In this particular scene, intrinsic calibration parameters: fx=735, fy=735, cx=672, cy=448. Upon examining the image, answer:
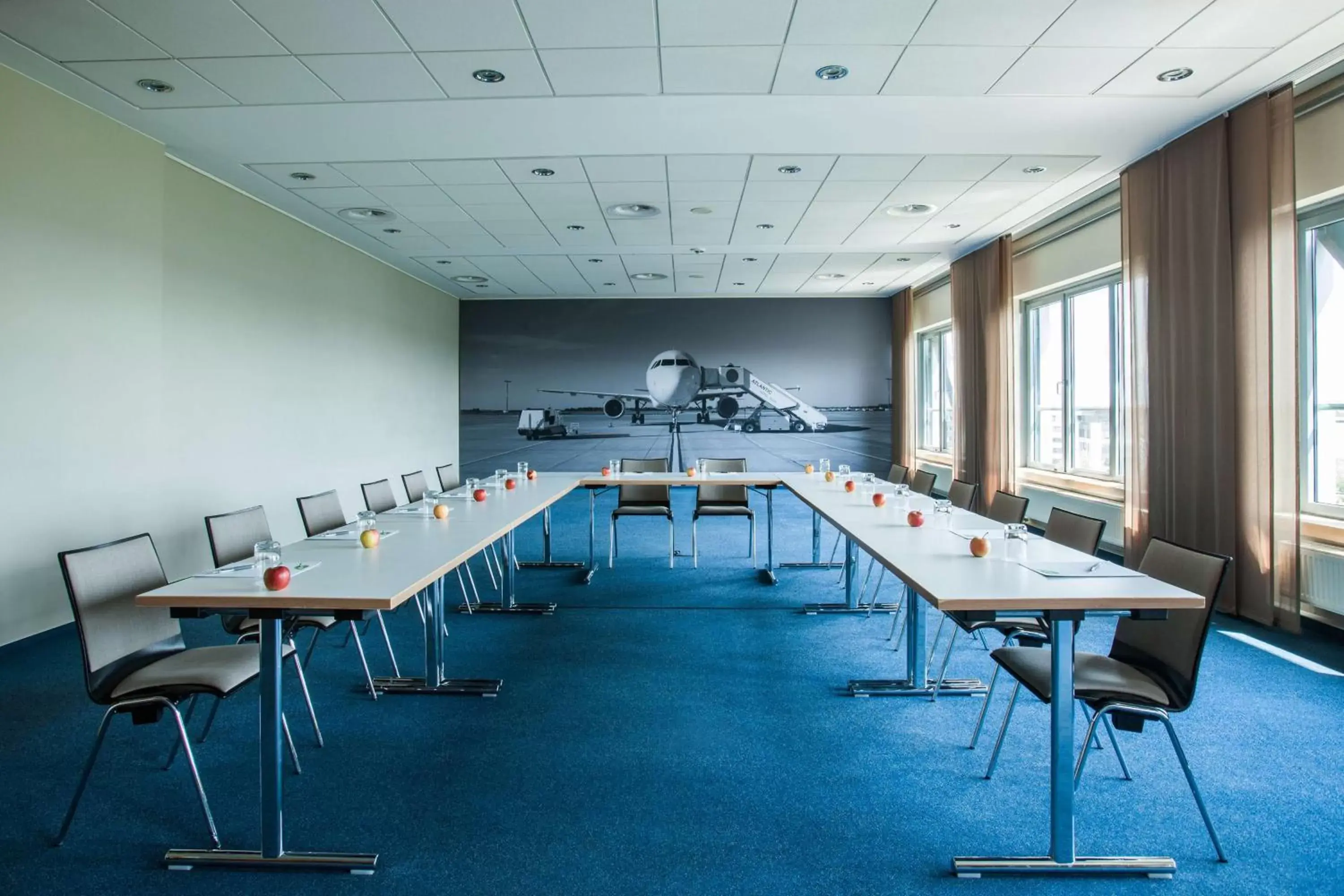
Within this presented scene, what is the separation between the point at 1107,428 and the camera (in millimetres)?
6430

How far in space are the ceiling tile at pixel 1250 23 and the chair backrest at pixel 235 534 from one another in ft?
15.7

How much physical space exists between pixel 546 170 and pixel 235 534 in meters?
3.29

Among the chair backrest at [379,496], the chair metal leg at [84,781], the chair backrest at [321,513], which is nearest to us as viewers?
the chair metal leg at [84,781]

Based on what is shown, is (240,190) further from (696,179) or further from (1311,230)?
→ (1311,230)

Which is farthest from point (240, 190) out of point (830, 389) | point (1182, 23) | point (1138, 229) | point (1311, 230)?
point (830, 389)

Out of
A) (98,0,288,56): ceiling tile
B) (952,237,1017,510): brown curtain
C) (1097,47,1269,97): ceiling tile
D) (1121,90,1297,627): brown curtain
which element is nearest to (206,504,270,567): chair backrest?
(98,0,288,56): ceiling tile

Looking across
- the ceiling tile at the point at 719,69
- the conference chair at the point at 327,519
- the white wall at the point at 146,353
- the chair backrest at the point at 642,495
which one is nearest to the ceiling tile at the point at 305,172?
the white wall at the point at 146,353

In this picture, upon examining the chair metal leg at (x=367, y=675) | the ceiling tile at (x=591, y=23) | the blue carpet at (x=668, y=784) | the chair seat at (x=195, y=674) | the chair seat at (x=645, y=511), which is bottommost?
the blue carpet at (x=668, y=784)

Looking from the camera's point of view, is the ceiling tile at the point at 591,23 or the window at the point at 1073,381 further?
the window at the point at 1073,381

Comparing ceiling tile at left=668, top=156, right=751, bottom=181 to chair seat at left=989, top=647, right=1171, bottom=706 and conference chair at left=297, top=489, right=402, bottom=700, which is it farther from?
chair seat at left=989, top=647, right=1171, bottom=706

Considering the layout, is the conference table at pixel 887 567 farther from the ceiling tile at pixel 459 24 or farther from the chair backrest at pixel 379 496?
Answer: the ceiling tile at pixel 459 24

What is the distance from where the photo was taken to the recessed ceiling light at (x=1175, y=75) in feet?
12.7

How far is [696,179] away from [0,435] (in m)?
4.50

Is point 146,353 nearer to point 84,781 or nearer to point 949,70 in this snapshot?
point 84,781
